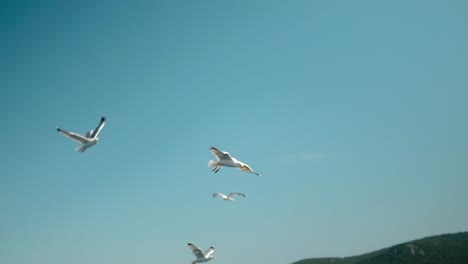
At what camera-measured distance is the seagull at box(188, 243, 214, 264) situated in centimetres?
5469

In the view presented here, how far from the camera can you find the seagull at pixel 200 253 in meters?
54.7

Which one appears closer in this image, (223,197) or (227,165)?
(227,165)

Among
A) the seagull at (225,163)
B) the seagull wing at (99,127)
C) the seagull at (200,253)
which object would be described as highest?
the seagull wing at (99,127)

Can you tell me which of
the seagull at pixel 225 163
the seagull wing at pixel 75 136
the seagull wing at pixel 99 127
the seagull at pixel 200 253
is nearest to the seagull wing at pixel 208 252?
the seagull at pixel 200 253

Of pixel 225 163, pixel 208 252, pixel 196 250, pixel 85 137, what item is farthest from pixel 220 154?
pixel 208 252

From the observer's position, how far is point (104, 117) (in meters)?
52.5

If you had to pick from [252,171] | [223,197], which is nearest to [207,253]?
[223,197]

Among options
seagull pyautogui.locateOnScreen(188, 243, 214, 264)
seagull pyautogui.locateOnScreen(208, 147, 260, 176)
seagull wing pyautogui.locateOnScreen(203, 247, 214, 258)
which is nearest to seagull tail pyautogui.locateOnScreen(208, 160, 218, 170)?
seagull pyautogui.locateOnScreen(208, 147, 260, 176)

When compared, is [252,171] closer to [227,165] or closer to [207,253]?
[227,165]

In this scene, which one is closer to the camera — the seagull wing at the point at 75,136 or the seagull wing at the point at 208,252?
the seagull wing at the point at 75,136

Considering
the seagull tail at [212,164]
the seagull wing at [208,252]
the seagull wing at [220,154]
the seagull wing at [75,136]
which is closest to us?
the seagull wing at [220,154]

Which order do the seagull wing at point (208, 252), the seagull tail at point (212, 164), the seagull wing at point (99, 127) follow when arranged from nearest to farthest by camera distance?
1. the seagull tail at point (212, 164)
2. the seagull wing at point (99, 127)
3. the seagull wing at point (208, 252)

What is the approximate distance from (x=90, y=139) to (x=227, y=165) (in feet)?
54.9

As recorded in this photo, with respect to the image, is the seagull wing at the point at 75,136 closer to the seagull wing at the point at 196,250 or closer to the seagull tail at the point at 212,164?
the seagull tail at the point at 212,164
